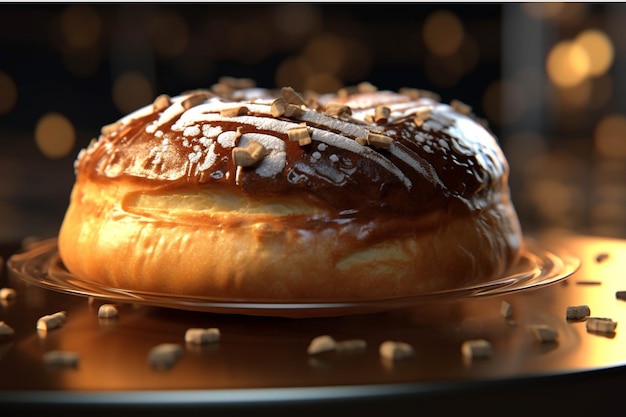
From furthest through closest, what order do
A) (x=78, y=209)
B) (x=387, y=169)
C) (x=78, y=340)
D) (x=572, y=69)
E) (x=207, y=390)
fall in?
(x=572, y=69) → (x=78, y=209) → (x=387, y=169) → (x=78, y=340) → (x=207, y=390)

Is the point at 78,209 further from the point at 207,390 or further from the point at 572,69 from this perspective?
the point at 572,69

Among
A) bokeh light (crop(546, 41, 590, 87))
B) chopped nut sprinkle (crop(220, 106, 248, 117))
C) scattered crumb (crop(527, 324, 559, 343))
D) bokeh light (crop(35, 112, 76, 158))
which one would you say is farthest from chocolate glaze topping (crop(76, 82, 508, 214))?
bokeh light (crop(546, 41, 590, 87))

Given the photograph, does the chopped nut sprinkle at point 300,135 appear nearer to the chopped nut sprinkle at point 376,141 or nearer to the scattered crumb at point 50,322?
the chopped nut sprinkle at point 376,141

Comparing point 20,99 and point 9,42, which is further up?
point 9,42

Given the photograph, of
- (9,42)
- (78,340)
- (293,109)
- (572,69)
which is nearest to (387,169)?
(293,109)

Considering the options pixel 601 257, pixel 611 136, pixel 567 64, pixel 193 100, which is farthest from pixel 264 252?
pixel 567 64

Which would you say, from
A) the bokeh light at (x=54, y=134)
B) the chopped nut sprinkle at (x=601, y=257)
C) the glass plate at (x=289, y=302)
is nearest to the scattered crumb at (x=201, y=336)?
the glass plate at (x=289, y=302)

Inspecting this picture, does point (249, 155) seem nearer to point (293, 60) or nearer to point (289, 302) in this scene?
point (289, 302)
